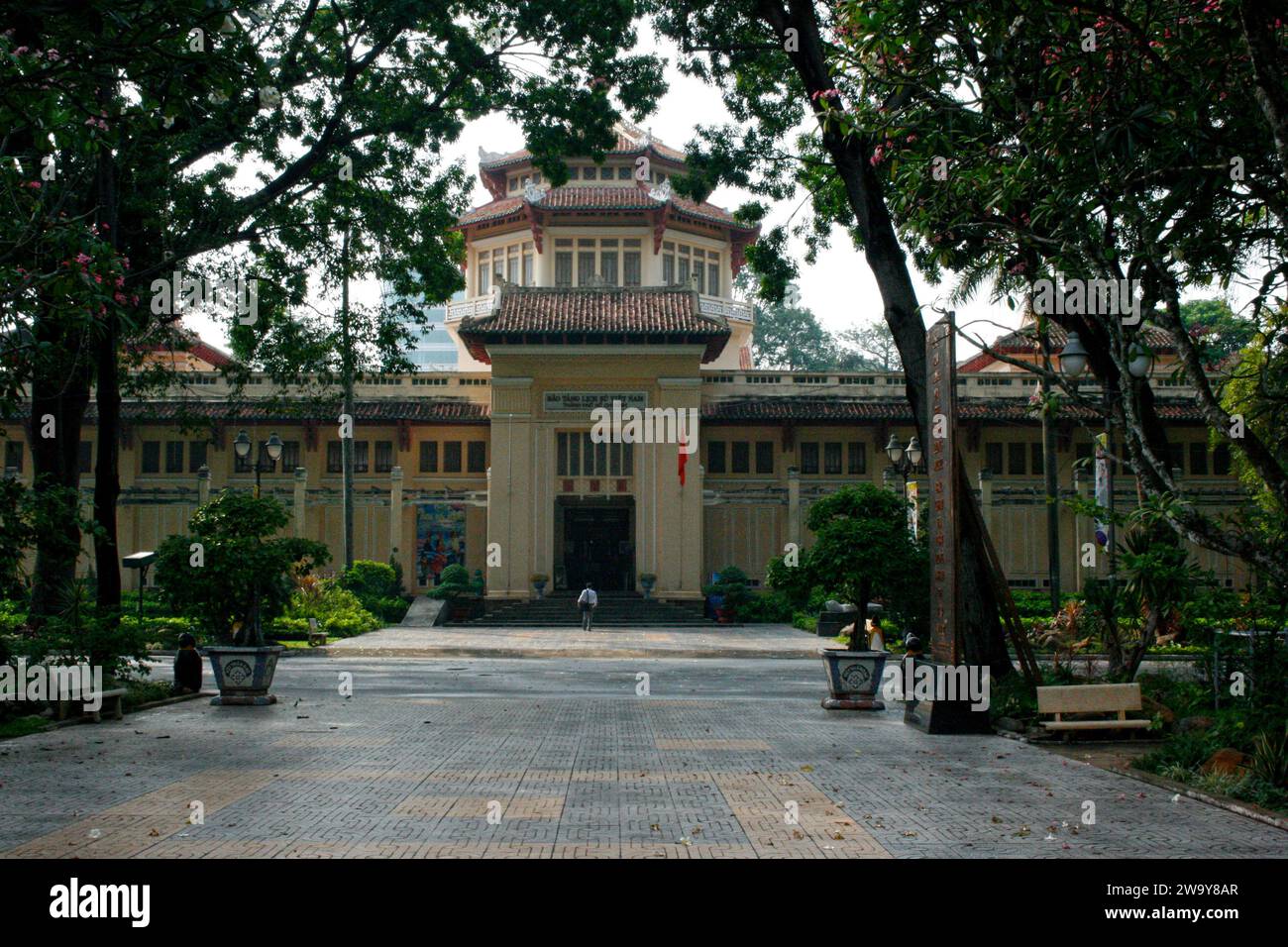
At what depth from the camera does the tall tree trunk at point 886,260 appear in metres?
14.4

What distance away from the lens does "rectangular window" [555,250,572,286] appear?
43.9 m

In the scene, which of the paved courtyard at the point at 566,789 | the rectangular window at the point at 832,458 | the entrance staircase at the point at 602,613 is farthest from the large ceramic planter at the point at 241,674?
the rectangular window at the point at 832,458

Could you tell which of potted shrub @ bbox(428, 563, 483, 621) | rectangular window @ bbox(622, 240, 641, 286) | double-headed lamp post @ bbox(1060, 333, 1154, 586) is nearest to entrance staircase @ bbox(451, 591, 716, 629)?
potted shrub @ bbox(428, 563, 483, 621)

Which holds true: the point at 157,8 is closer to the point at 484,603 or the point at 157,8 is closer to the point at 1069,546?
the point at 484,603

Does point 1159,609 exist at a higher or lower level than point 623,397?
lower

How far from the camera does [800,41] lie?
596 inches

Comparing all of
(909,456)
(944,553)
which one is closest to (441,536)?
(909,456)

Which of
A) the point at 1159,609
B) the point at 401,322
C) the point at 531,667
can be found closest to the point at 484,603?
the point at 531,667

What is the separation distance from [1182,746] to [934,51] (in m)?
7.21

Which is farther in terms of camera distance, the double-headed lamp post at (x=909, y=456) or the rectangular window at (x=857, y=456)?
the rectangular window at (x=857, y=456)

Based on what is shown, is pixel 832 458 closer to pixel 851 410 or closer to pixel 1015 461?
pixel 851 410

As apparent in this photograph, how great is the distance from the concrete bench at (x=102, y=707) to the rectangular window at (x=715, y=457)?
2662cm

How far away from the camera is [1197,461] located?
129 ft

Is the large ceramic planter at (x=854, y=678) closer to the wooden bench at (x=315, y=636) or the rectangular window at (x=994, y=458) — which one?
the wooden bench at (x=315, y=636)
